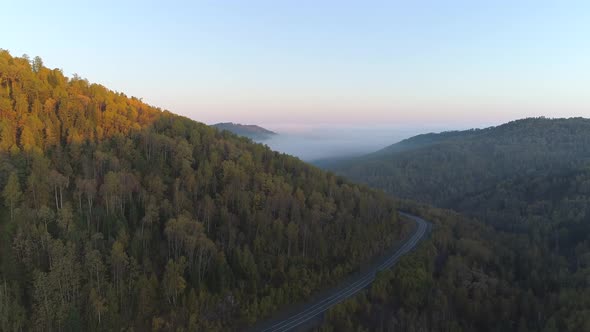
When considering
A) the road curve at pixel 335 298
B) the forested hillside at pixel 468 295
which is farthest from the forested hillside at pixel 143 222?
the forested hillside at pixel 468 295

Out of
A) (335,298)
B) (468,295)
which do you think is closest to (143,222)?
(335,298)

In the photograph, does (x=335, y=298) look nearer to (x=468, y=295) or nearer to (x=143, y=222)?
(x=468, y=295)

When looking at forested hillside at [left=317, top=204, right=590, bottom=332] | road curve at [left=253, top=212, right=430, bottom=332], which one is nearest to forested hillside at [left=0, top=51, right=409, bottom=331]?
road curve at [left=253, top=212, right=430, bottom=332]

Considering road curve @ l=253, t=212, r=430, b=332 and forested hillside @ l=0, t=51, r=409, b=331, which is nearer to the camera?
forested hillside @ l=0, t=51, r=409, b=331

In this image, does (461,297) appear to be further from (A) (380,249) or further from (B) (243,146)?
(B) (243,146)

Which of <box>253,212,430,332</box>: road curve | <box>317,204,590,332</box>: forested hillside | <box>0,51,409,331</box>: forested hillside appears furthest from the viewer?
<box>317,204,590,332</box>: forested hillside

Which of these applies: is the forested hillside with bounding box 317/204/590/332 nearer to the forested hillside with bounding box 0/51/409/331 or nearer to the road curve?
the road curve
